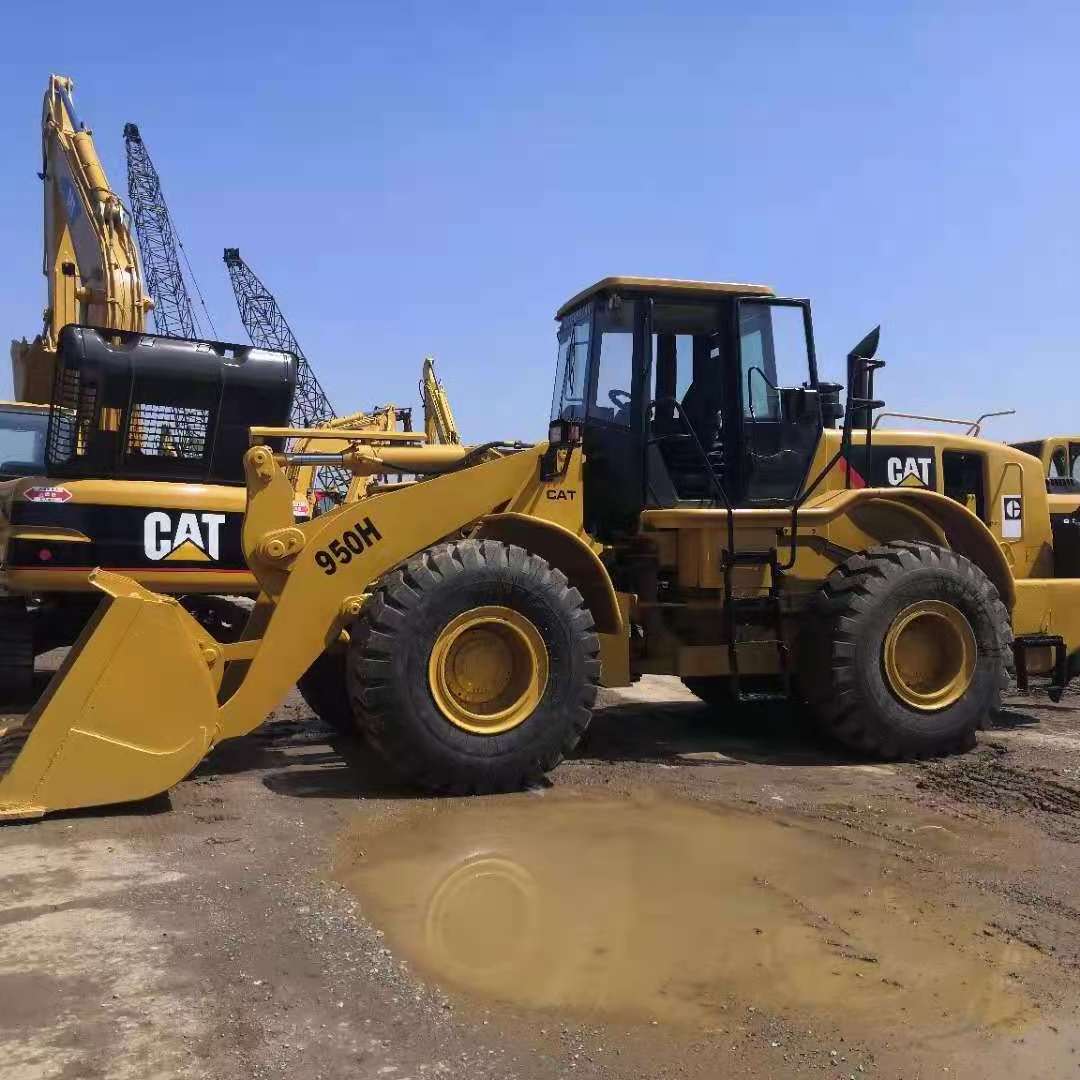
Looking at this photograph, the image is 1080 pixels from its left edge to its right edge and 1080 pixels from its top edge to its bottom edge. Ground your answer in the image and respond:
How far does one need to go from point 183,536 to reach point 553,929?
4.50 metres

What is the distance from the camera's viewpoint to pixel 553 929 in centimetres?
371

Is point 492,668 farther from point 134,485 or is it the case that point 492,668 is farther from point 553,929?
point 134,485

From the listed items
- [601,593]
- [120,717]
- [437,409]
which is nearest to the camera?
[120,717]

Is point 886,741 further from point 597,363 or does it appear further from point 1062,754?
point 597,363

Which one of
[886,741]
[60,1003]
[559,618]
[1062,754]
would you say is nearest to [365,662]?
[559,618]

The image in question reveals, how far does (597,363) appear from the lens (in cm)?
669

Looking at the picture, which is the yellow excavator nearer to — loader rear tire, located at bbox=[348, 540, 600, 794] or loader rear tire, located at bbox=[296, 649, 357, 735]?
loader rear tire, located at bbox=[296, 649, 357, 735]

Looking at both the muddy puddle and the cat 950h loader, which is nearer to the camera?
the muddy puddle

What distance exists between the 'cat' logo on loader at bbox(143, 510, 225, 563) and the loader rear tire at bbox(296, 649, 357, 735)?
4.16ft

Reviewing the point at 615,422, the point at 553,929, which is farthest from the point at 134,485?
the point at 553,929

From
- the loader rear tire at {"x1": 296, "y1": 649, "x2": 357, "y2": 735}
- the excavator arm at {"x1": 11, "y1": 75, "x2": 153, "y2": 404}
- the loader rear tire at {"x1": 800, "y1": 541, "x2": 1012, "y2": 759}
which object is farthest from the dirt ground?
the excavator arm at {"x1": 11, "y1": 75, "x2": 153, "y2": 404}

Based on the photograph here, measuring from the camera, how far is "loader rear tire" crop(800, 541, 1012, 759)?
20.2 ft

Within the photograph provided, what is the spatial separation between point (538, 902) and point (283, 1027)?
1229 millimetres

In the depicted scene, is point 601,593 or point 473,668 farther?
point 601,593
